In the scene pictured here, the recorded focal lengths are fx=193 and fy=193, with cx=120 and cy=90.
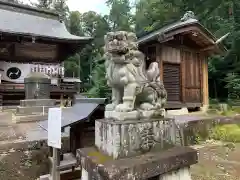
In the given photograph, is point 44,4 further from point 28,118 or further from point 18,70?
point 28,118

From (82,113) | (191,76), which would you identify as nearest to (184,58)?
(191,76)

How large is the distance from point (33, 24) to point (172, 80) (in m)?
13.8

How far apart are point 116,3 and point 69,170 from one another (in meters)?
44.7

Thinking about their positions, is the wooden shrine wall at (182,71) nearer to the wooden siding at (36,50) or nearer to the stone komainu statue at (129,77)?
the stone komainu statue at (129,77)

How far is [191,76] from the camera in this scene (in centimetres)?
840

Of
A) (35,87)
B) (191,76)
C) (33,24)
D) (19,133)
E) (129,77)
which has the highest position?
(33,24)

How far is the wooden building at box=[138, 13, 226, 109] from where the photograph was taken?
7.39 meters

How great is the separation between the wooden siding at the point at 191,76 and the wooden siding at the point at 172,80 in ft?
0.85

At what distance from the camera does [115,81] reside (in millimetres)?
2525

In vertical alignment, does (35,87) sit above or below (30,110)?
above

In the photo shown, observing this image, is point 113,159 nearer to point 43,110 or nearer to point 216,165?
point 216,165

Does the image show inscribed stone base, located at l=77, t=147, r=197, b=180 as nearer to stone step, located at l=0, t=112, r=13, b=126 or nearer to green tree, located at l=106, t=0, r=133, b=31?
stone step, located at l=0, t=112, r=13, b=126

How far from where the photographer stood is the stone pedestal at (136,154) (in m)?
2.03

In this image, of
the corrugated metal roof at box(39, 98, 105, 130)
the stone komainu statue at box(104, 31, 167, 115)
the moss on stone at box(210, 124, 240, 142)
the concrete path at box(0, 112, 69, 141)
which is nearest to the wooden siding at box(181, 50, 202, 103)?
the moss on stone at box(210, 124, 240, 142)
